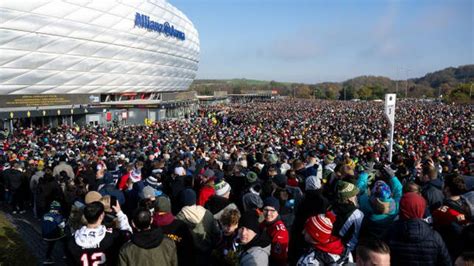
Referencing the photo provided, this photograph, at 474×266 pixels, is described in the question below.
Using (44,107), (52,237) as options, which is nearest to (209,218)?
(52,237)

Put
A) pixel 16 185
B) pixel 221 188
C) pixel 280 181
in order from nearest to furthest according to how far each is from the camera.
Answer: pixel 221 188 → pixel 280 181 → pixel 16 185

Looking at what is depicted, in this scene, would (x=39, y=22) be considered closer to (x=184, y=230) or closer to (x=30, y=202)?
(x=30, y=202)

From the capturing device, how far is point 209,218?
466 cm

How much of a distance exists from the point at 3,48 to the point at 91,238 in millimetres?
33954

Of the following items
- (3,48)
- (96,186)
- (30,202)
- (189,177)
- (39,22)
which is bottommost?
(30,202)

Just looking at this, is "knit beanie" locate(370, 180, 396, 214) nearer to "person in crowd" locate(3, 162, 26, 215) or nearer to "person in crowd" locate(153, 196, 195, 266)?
"person in crowd" locate(153, 196, 195, 266)

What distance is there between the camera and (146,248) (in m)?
3.47

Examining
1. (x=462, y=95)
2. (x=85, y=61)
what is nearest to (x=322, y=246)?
(x=85, y=61)

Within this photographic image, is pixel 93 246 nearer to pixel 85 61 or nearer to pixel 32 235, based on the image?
pixel 32 235

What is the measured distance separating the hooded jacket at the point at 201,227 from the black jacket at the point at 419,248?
7.08ft

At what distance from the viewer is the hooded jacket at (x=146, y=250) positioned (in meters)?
3.44

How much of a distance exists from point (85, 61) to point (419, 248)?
42.1 metres

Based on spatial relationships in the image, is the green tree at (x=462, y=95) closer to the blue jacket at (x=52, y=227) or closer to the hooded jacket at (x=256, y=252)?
the blue jacket at (x=52, y=227)

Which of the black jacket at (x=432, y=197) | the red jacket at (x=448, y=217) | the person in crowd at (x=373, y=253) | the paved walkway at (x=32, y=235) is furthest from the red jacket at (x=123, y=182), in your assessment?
the person in crowd at (x=373, y=253)
